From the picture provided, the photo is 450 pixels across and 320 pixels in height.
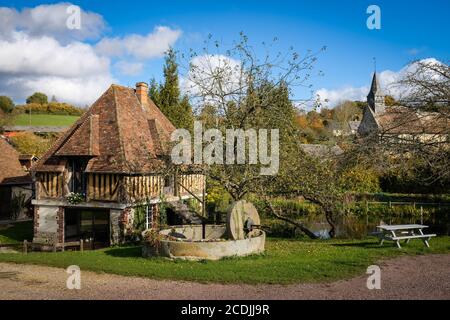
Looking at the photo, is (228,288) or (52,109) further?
(52,109)

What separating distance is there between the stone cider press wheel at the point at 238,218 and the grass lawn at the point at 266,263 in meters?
0.88

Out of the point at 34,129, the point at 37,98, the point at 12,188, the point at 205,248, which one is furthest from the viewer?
the point at 37,98

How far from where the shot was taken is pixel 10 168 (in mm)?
26266

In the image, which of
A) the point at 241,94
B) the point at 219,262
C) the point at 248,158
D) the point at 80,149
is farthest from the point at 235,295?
the point at 80,149

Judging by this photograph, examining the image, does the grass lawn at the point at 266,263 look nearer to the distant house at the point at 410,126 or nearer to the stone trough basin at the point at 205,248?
the stone trough basin at the point at 205,248

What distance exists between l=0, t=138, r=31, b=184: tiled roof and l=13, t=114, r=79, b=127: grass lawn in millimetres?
38677

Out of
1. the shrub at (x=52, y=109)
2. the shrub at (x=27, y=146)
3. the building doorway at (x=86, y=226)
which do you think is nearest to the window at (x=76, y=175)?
the building doorway at (x=86, y=226)

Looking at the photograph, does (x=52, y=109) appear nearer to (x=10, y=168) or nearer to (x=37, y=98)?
(x=37, y=98)

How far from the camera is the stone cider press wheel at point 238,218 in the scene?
11898 millimetres

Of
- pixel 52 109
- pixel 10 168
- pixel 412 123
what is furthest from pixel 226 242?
pixel 52 109

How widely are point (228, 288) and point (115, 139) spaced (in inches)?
466
